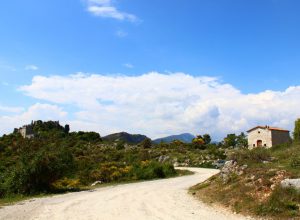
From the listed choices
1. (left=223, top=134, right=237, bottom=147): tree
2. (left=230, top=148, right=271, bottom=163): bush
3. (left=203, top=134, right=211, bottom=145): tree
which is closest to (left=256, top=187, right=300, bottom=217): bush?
(left=230, top=148, right=271, bottom=163): bush

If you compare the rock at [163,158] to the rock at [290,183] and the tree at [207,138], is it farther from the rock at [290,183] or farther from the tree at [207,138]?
the rock at [290,183]

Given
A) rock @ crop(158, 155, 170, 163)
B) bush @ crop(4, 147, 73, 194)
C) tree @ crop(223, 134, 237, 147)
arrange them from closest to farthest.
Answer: bush @ crop(4, 147, 73, 194) → rock @ crop(158, 155, 170, 163) → tree @ crop(223, 134, 237, 147)

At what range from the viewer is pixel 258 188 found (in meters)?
16.2

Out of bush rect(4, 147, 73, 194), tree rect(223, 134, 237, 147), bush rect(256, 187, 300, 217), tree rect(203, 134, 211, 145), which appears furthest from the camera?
tree rect(203, 134, 211, 145)

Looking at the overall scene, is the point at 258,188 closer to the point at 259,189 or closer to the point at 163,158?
the point at 259,189

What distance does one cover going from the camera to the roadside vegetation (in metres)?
13.9

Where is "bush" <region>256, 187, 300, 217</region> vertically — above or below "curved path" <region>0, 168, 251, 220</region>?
above

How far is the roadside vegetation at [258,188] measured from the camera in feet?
45.8

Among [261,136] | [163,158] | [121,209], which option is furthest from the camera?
[163,158]

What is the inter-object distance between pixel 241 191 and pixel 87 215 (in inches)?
282

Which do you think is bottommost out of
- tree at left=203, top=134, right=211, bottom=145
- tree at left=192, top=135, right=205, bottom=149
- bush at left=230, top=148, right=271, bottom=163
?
bush at left=230, top=148, right=271, bottom=163

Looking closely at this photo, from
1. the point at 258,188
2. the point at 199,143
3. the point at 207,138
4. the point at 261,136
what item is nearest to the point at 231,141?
the point at 199,143

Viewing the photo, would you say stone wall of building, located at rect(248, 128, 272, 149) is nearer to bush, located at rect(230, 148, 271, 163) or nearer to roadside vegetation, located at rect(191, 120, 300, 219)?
bush, located at rect(230, 148, 271, 163)

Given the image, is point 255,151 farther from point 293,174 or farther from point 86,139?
point 86,139
